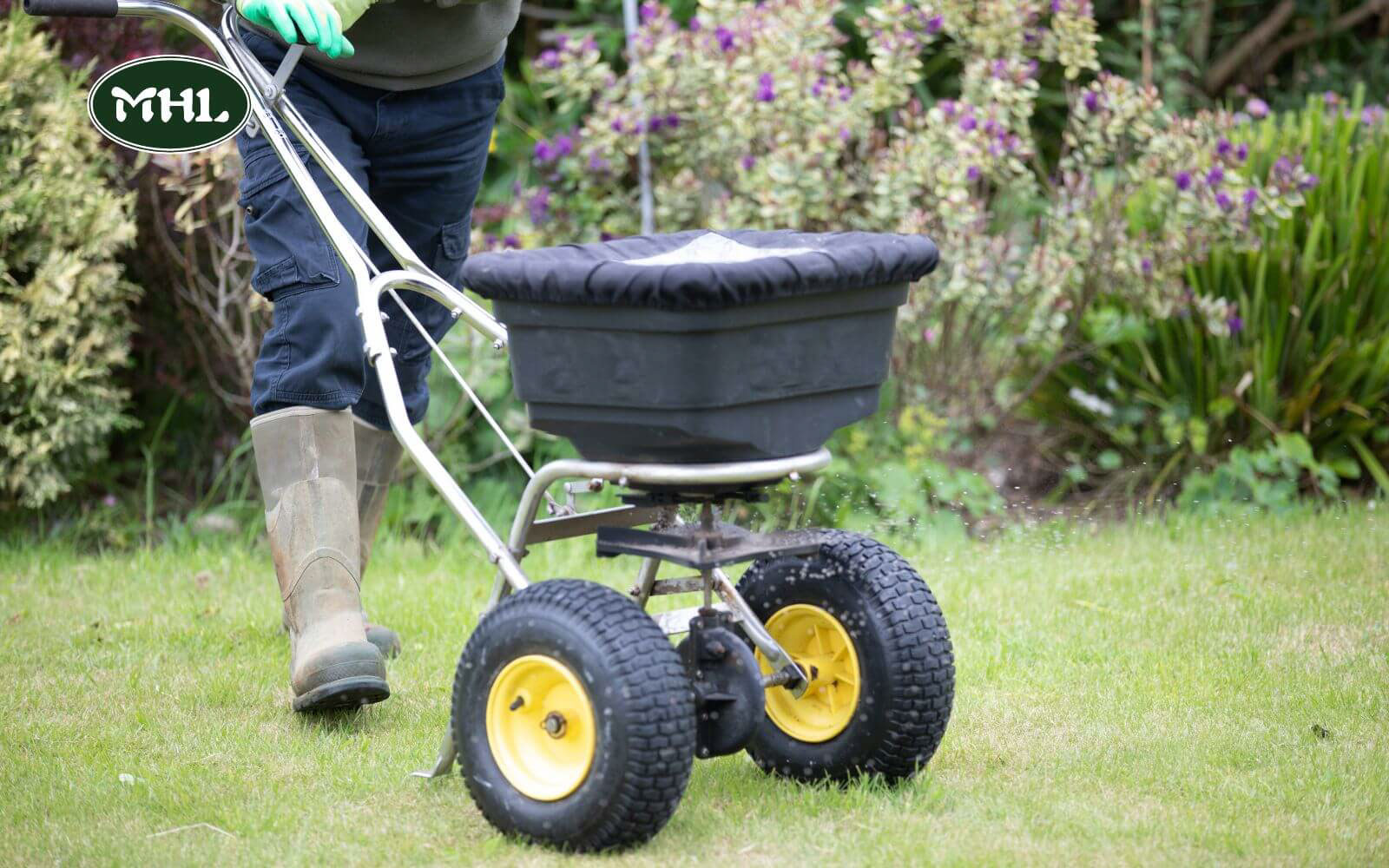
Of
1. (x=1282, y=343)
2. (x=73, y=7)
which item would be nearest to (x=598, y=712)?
(x=73, y=7)

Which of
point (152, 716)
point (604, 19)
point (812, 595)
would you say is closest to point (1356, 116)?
point (604, 19)

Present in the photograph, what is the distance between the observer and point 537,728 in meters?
2.22

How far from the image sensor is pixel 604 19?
590 centimetres

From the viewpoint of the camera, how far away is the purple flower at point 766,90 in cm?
427

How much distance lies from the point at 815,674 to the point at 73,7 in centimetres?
157

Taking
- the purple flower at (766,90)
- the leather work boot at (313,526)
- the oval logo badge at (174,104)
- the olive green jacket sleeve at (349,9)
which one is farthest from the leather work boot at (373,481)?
the purple flower at (766,90)

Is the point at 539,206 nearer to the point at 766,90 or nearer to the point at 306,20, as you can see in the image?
the point at 766,90

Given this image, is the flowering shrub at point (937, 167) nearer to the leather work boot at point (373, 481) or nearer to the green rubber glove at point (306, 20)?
the leather work boot at point (373, 481)

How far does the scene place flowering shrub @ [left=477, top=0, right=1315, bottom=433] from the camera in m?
4.27

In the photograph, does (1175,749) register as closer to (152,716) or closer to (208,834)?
(208,834)

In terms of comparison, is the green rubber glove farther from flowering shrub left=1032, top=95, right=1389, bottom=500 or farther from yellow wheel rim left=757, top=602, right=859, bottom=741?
flowering shrub left=1032, top=95, right=1389, bottom=500

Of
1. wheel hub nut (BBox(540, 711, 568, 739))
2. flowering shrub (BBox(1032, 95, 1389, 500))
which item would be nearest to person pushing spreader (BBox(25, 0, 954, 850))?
wheel hub nut (BBox(540, 711, 568, 739))

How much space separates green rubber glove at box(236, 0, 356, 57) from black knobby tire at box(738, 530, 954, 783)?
3.42ft

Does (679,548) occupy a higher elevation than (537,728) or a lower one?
higher
